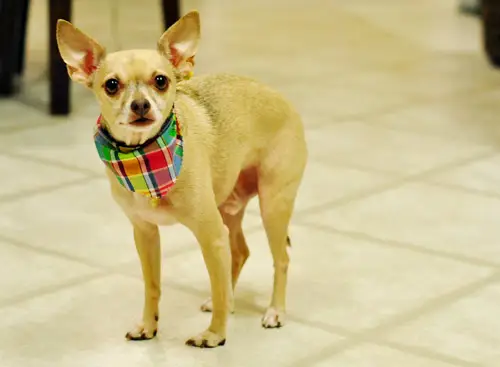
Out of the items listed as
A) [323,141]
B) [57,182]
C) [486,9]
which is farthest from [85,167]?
[486,9]

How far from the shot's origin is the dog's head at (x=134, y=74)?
1615mm

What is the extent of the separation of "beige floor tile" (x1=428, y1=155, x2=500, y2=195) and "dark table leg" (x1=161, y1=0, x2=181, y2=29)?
1320 millimetres

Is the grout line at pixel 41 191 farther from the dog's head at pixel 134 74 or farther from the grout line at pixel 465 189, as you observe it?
the dog's head at pixel 134 74

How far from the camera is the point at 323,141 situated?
3314 mm

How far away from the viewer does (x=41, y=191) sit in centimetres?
280

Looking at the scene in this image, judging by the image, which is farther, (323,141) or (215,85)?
(323,141)

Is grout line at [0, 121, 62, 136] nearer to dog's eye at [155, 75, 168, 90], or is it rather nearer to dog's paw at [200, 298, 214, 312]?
dog's paw at [200, 298, 214, 312]

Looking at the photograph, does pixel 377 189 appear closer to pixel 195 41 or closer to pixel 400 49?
pixel 195 41

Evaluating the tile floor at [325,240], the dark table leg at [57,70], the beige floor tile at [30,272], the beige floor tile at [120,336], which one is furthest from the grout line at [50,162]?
the beige floor tile at [120,336]

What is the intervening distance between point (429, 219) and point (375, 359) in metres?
0.82

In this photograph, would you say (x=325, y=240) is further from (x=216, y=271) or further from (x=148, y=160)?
(x=148, y=160)

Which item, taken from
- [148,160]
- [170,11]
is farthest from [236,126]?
[170,11]

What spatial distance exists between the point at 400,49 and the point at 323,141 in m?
1.66

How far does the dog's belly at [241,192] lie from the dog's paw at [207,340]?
26 centimetres
